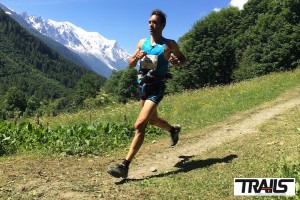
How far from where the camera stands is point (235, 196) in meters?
5.69

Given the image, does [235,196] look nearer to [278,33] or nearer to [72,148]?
[72,148]

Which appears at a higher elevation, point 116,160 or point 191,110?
point 191,110

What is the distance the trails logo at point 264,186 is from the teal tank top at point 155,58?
281 centimetres

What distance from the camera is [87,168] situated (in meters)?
7.95

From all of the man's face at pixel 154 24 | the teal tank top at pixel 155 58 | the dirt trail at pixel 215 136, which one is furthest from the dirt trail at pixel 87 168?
the man's face at pixel 154 24

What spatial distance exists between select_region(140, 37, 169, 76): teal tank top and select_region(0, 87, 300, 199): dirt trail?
2.14m

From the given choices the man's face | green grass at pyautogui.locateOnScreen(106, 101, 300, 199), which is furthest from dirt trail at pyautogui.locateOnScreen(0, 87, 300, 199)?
the man's face

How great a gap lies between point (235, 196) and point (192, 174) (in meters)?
1.57

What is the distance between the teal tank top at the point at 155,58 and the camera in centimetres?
709

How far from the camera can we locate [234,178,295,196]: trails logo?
5109 millimetres

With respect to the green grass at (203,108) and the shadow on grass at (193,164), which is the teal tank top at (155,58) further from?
the green grass at (203,108)

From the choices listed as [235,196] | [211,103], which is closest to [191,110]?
[211,103]

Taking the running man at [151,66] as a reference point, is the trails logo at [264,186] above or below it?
below

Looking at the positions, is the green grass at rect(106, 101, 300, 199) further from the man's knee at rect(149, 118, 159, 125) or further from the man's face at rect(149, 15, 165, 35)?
the man's face at rect(149, 15, 165, 35)
